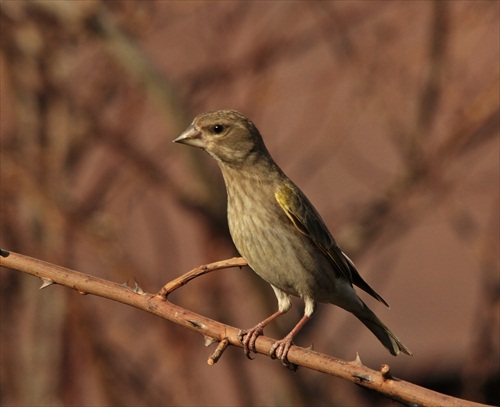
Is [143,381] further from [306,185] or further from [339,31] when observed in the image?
[339,31]

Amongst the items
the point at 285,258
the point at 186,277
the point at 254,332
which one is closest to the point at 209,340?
the point at 186,277

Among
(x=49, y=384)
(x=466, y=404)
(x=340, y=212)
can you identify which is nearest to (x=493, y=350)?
(x=340, y=212)

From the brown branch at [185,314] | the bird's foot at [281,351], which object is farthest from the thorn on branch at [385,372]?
the bird's foot at [281,351]

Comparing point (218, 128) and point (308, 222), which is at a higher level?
point (218, 128)

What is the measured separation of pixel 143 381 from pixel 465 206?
372 centimetres

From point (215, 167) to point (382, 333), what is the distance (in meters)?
3.36

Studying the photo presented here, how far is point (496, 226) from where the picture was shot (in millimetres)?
9016

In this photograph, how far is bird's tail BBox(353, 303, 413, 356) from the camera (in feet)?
18.3

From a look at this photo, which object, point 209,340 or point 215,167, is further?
point 215,167

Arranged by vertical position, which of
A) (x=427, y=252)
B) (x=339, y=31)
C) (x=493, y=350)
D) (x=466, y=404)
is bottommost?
(x=466, y=404)

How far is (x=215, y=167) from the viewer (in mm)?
8781

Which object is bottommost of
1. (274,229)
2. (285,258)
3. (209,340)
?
(209,340)

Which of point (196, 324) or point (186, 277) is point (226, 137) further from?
point (196, 324)

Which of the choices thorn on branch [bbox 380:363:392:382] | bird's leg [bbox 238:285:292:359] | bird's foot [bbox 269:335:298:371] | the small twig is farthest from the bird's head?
thorn on branch [bbox 380:363:392:382]
